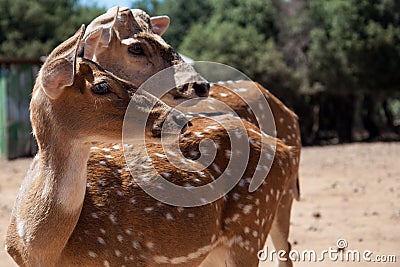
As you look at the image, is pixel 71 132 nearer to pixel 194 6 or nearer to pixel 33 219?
pixel 33 219

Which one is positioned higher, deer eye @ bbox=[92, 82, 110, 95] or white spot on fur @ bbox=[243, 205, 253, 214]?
deer eye @ bbox=[92, 82, 110, 95]

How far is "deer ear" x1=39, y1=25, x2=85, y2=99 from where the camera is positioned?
11.5 feet

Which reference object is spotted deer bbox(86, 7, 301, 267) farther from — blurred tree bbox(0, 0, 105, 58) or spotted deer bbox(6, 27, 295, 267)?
blurred tree bbox(0, 0, 105, 58)

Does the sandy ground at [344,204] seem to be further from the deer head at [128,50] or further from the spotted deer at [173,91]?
the deer head at [128,50]

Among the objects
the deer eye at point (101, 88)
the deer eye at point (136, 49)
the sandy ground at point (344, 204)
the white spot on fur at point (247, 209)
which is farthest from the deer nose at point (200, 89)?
the sandy ground at point (344, 204)

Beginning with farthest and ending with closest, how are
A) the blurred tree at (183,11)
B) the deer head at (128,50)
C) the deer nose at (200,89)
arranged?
the blurred tree at (183,11) → the deer head at (128,50) → the deer nose at (200,89)

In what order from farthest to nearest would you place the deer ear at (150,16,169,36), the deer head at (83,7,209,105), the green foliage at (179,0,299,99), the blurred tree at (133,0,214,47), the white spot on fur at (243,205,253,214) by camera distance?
1. the blurred tree at (133,0,214,47)
2. the green foliage at (179,0,299,99)
3. the deer ear at (150,16,169,36)
4. the deer head at (83,7,209,105)
5. the white spot on fur at (243,205,253,214)

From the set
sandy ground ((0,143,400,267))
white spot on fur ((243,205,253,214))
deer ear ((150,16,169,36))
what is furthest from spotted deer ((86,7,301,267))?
sandy ground ((0,143,400,267))

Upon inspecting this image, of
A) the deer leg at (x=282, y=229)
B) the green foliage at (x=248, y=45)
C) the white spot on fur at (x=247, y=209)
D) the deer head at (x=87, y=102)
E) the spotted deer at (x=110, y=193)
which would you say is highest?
the deer head at (x=87, y=102)

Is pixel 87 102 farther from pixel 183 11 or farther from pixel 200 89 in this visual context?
pixel 183 11

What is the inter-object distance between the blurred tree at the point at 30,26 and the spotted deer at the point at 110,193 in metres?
26.4

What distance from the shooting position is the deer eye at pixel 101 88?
359 cm

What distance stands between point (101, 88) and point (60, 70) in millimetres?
236

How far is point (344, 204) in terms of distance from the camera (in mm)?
9750
